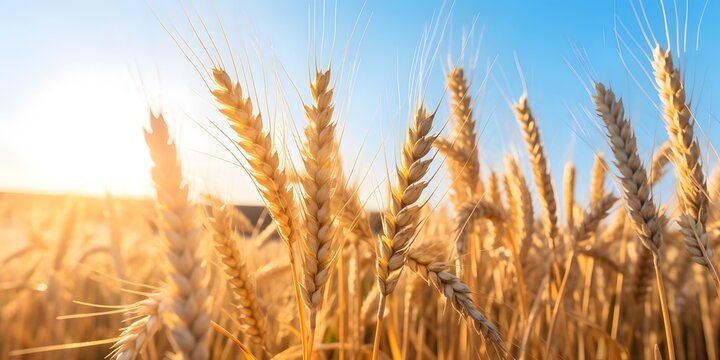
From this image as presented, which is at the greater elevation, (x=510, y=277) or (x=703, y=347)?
(x=510, y=277)

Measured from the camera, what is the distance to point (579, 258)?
2943 millimetres

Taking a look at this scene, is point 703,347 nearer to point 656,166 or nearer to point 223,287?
point 656,166

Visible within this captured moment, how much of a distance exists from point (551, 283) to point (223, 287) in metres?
1.41

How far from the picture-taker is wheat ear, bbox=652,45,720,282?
151cm

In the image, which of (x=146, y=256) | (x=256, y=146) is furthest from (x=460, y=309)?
(x=146, y=256)

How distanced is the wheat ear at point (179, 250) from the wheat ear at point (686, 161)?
1298 millimetres

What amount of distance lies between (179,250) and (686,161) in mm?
1407

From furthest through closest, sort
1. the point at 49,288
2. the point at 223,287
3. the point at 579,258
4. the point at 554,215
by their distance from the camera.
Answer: the point at 49,288 → the point at 579,258 → the point at 223,287 → the point at 554,215

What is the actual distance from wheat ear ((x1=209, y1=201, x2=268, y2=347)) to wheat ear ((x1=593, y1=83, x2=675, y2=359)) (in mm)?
1079

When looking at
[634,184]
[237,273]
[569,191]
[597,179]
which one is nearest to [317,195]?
[237,273]

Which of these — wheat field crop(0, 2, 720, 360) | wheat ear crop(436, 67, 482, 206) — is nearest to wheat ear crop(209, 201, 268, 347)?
wheat field crop(0, 2, 720, 360)

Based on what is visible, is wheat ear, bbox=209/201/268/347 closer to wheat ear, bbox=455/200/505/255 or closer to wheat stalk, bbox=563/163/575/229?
wheat ear, bbox=455/200/505/255

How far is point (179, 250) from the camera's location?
0.91m

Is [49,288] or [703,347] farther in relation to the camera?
[703,347]
